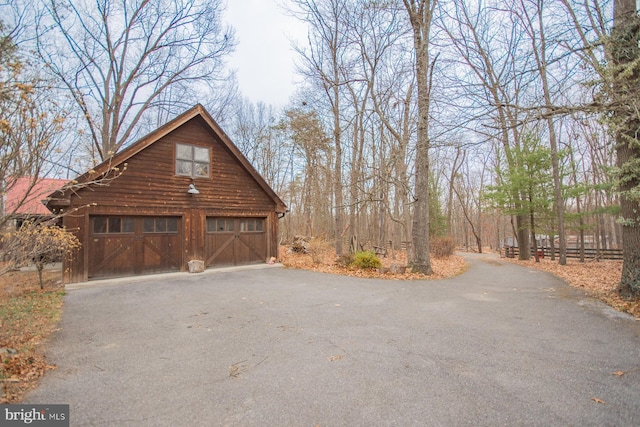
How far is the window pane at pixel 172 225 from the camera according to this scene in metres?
10.7

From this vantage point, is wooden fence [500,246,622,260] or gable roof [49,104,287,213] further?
wooden fence [500,246,622,260]

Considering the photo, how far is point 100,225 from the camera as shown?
9.45m

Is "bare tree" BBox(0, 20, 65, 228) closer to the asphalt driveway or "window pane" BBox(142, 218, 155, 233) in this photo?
the asphalt driveway

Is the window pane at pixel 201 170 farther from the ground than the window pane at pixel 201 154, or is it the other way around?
the window pane at pixel 201 154

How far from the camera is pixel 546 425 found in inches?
92.2

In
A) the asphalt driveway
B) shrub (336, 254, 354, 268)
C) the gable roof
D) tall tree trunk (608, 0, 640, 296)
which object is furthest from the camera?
shrub (336, 254, 354, 268)

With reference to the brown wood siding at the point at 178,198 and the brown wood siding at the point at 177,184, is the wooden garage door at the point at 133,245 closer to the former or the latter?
the brown wood siding at the point at 178,198

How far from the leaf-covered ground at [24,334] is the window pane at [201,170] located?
5261 mm

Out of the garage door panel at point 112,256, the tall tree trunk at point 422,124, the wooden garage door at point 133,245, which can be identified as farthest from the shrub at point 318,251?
the garage door panel at point 112,256

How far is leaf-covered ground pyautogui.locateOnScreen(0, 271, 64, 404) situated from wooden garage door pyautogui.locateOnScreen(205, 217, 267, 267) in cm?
455

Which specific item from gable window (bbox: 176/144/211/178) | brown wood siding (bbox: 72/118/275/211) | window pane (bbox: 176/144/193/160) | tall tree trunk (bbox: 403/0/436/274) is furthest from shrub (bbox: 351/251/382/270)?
window pane (bbox: 176/144/193/160)

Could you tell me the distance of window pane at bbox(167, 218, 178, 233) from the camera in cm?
1072

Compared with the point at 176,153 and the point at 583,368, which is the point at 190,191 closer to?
the point at 176,153

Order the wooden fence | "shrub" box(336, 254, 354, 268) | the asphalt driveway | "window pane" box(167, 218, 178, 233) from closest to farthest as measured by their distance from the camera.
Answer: the asphalt driveway → "window pane" box(167, 218, 178, 233) → "shrub" box(336, 254, 354, 268) → the wooden fence
